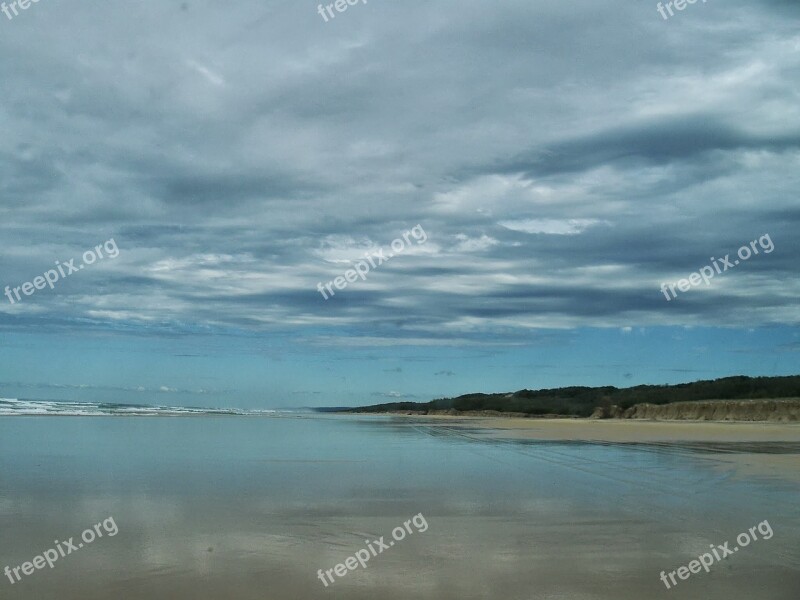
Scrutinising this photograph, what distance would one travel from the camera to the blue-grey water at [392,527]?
25.6 feet

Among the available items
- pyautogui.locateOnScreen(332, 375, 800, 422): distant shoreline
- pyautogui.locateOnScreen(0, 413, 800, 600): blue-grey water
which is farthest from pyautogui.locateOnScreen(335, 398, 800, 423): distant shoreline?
pyautogui.locateOnScreen(0, 413, 800, 600): blue-grey water

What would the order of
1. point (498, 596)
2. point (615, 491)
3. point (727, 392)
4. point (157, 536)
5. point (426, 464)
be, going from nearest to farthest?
point (498, 596)
point (157, 536)
point (615, 491)
point (426, 464)
point (727, 392)

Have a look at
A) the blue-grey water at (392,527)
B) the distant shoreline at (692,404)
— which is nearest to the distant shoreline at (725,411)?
the distant shoreline at (692,404)

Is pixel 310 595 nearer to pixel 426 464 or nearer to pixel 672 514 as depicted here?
pixel 672 514

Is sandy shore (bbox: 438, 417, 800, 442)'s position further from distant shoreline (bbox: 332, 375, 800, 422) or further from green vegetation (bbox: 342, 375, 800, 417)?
green vegetation (bbox: 342, 375, 800, 417)

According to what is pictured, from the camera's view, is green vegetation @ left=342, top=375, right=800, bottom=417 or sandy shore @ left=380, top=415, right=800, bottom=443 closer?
Answer: sandy shore @ left=380, top=415, right=800, bottom=443

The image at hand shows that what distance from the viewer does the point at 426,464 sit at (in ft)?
67.1

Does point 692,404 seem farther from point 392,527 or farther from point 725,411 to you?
point 392,527

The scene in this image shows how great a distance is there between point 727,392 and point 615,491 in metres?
78.3

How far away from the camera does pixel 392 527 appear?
10.9m

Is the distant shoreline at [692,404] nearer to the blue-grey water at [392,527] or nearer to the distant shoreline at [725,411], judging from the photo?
the distant shoreline at [725,411]

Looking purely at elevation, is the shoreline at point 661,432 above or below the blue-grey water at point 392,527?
below

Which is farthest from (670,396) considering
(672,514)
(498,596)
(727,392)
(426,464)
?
(498,596)

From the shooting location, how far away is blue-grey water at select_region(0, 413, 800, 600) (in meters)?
7.80
